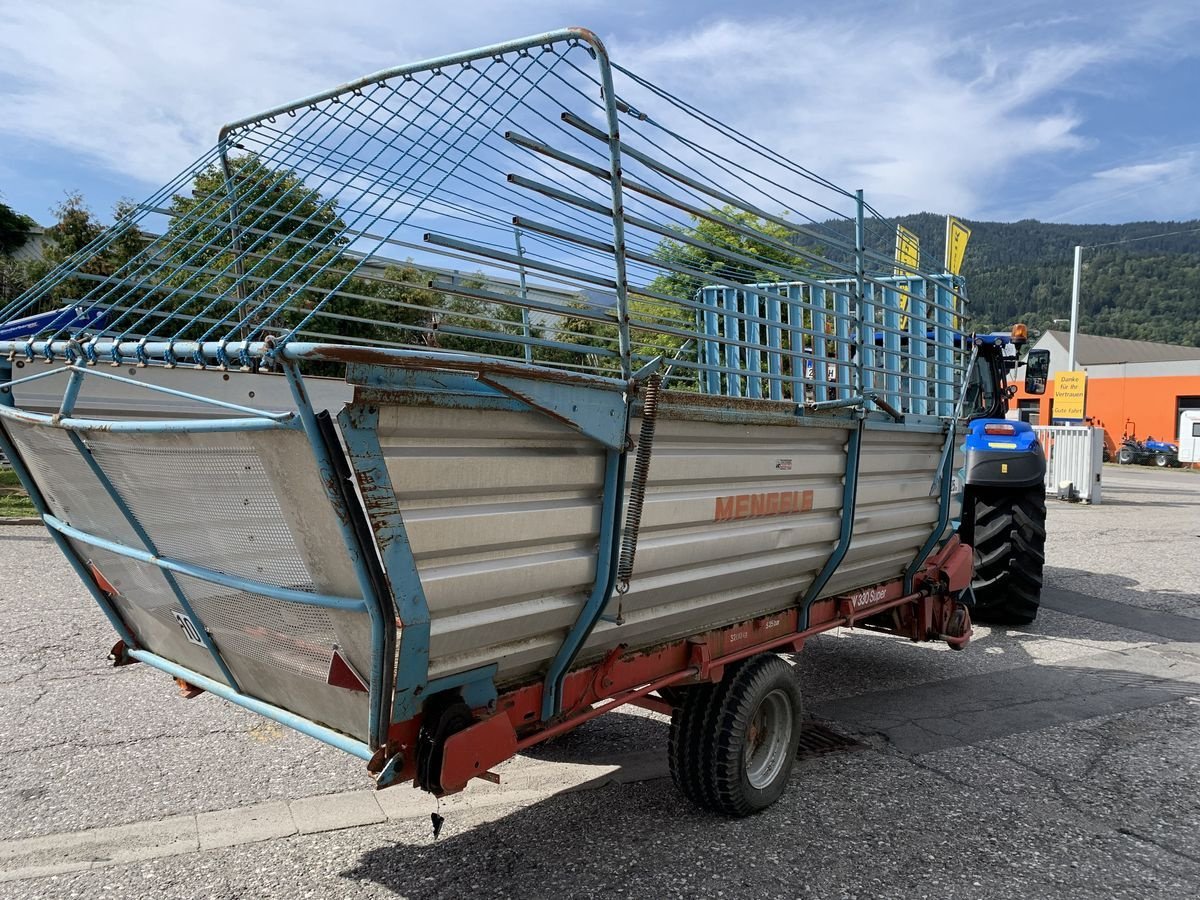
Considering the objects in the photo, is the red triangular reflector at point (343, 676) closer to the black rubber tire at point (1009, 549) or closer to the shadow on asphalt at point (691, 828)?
the shadow on asphalt at point (691, 828)

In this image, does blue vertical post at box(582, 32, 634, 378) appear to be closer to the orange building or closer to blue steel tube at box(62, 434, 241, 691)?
blue steel tube at box(62, 434, 241, 691)

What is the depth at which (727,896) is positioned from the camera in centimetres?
318

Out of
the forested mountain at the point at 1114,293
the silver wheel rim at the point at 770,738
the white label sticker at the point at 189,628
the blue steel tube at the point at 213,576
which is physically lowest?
the silver wheel rim at the point at 770,738

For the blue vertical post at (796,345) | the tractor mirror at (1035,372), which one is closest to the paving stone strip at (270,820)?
the blue vertical post at (796,345)

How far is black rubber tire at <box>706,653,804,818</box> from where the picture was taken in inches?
143

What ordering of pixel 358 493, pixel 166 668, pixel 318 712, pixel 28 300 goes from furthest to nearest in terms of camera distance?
pixel 166 668 → pixel 28 300 → pixel 318 712 → pixel 358 493

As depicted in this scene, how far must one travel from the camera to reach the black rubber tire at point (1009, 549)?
23.6 feet

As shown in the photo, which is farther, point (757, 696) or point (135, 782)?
point (135, 782)

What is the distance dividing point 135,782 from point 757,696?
2.93m

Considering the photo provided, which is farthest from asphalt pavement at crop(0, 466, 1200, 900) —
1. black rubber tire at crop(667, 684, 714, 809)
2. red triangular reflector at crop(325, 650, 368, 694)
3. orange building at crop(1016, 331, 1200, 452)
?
orange building at crop(1016, 331, 1200, 452)

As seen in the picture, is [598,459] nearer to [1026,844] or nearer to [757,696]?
[757,696]

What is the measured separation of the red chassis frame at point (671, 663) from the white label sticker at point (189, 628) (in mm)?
1002

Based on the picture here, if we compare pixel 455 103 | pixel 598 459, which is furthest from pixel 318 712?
pixel 455 103

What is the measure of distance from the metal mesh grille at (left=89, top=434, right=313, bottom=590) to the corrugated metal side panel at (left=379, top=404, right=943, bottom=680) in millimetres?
404
